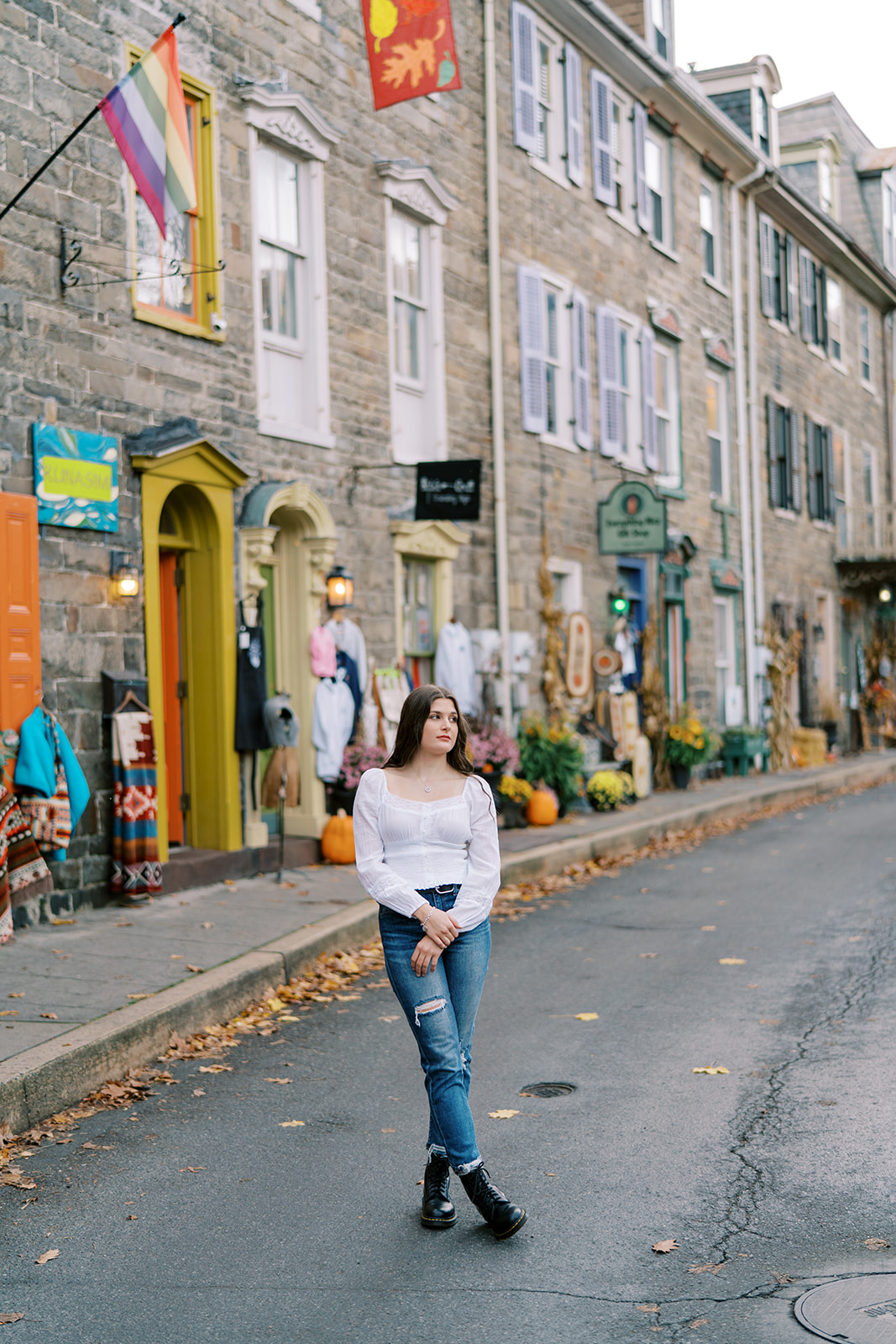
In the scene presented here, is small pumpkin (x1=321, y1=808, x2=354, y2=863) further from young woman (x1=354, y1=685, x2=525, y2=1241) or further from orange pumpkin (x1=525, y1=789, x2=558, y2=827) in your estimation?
young woman (x1=354, y1=685, x2=525, y2=1241)

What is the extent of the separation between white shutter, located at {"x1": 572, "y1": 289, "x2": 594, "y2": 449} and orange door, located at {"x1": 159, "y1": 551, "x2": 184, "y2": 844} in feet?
25.1

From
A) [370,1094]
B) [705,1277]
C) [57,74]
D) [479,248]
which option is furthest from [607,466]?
[705,1277]

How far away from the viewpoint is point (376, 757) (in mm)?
12062

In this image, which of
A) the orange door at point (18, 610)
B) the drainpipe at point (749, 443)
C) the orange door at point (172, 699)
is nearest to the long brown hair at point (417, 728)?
the orange door at point (18, 610)

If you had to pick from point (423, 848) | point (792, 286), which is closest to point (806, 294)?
point (792, 286)

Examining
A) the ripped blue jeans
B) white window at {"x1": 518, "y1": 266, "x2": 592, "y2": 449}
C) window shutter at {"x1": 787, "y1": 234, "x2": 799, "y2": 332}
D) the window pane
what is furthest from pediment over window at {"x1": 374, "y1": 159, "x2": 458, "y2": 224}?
window shutter at {"x1": 787, "y1": 234, "x2": 799, "y2": 332}

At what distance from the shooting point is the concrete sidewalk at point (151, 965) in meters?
5.64

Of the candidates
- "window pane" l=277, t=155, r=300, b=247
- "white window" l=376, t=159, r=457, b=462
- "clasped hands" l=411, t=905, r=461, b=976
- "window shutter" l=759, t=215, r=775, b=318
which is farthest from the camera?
"window shutter" l=759, t=215, r=775, b=318

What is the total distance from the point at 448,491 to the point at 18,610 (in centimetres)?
507

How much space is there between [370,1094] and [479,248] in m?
11.2

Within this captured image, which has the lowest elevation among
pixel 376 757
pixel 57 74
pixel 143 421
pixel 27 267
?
pixel 376 757

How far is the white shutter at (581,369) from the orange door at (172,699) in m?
7.66

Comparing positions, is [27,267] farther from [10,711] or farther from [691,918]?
[691,918]

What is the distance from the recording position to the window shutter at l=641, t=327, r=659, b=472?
1923 cm
